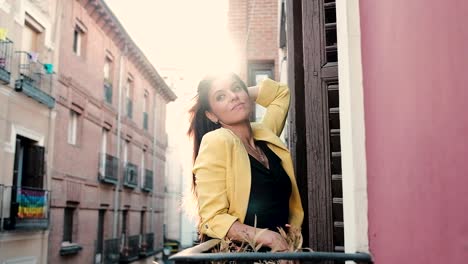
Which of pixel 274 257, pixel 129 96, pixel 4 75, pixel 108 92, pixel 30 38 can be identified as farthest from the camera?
pixel 129 96

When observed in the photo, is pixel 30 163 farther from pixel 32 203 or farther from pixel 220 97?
pixel 220 97

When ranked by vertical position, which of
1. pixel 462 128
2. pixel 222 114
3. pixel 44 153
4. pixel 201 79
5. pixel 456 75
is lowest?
pixel 462 128

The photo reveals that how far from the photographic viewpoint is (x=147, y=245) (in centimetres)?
2555

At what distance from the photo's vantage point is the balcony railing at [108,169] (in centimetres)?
1923

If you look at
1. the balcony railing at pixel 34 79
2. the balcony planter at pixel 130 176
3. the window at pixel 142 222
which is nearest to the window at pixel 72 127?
the balcony railing at pixel 34 79

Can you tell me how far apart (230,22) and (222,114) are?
6.92 meters

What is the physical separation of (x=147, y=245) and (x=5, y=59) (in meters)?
15.0

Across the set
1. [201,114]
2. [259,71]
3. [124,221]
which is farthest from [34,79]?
[201,114]

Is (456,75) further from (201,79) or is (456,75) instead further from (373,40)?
(201,79)

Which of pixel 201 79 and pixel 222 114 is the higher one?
pixel 201 79

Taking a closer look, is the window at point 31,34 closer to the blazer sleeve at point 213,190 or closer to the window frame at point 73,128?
the window frame at point 73,128

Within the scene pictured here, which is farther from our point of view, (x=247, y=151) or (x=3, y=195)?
(x=3, y=195)

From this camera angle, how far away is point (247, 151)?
2.29 m

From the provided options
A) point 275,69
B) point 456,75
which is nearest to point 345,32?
point 456,75
